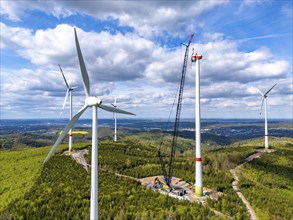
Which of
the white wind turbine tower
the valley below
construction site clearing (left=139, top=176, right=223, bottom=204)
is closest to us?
the white wind turbine tower

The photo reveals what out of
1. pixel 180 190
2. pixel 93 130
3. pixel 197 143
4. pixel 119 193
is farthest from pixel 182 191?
pixel 93 130

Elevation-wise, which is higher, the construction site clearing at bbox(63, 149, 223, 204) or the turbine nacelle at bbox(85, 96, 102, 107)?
the turbine nacelle at bbox(85, 96, 102, 107)

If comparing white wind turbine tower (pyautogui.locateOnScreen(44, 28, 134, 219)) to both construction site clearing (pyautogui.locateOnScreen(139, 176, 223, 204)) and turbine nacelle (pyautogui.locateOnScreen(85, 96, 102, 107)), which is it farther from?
construction site clearing (pyautogui.locateOnScreen(139, 176, 223, 204))

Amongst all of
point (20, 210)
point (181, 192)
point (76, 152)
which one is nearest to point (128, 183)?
point (181, 192)

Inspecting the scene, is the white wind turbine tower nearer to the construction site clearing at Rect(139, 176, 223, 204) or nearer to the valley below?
the valley below

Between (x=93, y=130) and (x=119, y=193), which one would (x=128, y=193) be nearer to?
(x=119, y=193)

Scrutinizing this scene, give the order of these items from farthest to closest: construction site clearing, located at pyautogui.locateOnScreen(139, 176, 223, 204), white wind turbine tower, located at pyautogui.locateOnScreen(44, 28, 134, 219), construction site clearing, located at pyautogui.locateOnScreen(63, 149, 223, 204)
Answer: construction site clearing, located at pyautogui.locateOnScreen(63, 149, 223, 204) → construction site clearing, located at pyautogui.locateOnScreen(139, 176, 223, 204) → white wind turbine tower, located at pyautogui.locateOnScreen(44, 28, 134, 219)

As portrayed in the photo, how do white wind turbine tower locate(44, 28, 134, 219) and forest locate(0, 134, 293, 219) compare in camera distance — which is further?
forest locate(0, 134, 293, 219)

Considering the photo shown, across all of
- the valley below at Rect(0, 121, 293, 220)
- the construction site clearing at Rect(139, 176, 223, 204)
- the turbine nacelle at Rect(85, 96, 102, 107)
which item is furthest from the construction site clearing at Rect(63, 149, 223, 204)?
the turbine nacelle at Rect(85, 96, 102, 107)

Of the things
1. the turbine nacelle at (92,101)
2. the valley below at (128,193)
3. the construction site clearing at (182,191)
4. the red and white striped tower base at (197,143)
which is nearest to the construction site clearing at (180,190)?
the construction site clearing at (182,191)

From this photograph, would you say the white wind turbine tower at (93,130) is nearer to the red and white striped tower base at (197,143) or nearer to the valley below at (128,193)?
the valley below at (128,193)

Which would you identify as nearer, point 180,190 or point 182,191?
point 182,191
